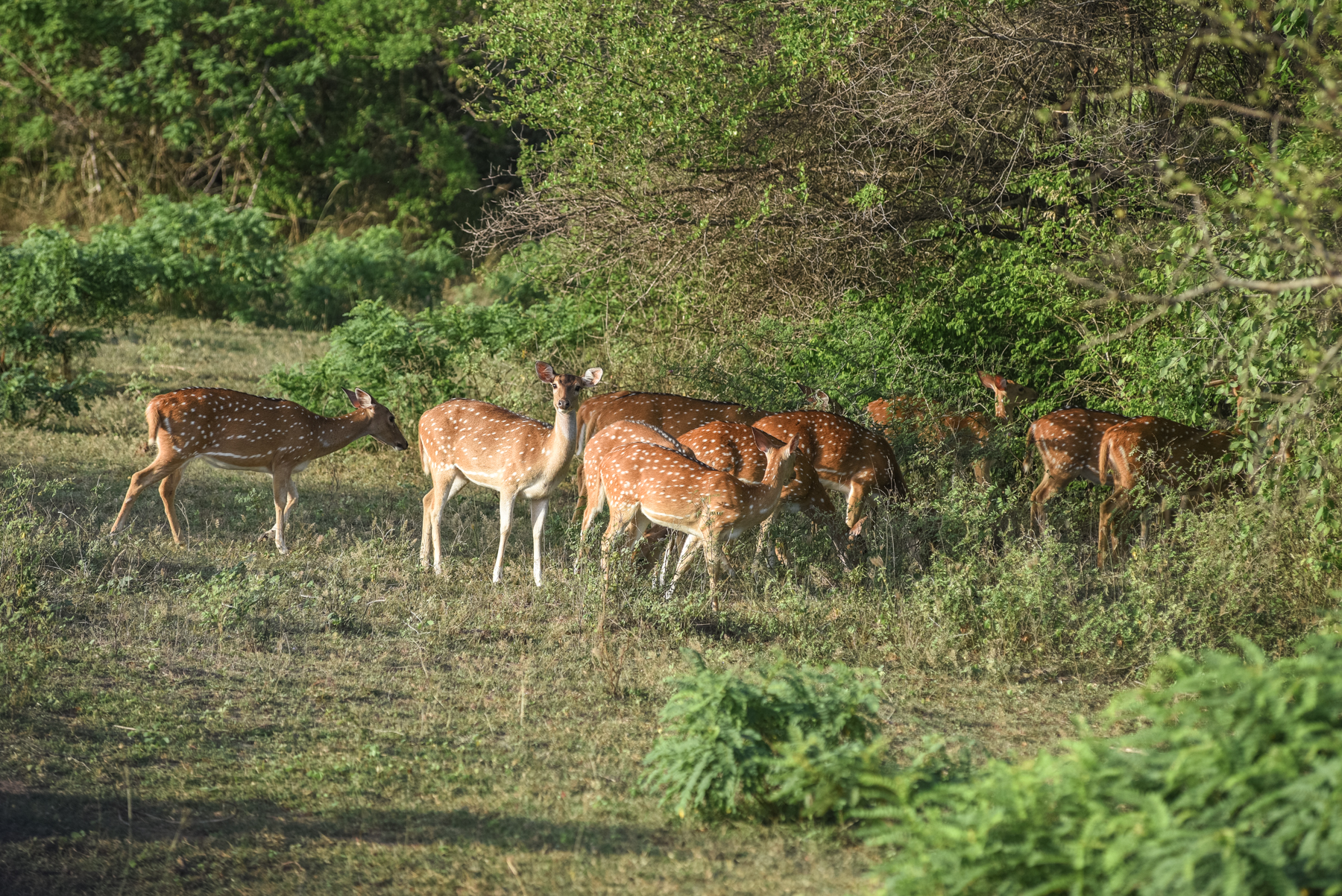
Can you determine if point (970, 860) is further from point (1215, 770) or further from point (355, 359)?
point (355, 359)

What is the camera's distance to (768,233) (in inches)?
432

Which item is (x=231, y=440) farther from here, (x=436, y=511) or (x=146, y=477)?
(x=436, y=511)

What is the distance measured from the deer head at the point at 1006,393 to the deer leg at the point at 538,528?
428 centimetres

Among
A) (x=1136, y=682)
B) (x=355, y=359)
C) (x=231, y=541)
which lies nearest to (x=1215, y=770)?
(x=1136, y=682)

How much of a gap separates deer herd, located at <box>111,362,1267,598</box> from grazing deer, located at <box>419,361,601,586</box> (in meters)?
0.01

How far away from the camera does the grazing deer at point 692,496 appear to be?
810 cm

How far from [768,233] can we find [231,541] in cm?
502

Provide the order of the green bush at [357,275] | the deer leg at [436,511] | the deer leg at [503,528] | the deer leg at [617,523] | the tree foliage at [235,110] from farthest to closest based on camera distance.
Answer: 1. the tree foliage at [235,110]
2. the green bush at [357,275]
3. the deer leg at [436,511]
4. the deer leg at [503,528]
5. the deer leg at [617,523]

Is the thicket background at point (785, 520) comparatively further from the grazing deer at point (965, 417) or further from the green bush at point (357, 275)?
the green bush at point (357, 275)

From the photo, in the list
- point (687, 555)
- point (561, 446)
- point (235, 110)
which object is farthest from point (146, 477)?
point (235, 110)

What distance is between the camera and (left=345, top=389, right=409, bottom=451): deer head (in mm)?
10188

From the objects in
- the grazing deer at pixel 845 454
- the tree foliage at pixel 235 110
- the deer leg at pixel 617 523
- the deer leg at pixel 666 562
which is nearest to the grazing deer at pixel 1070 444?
the grazing deer at pixel 845 454

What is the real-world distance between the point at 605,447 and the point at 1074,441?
3737 mm

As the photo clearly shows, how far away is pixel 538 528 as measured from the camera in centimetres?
883
